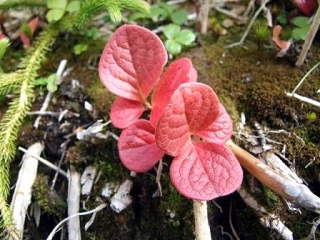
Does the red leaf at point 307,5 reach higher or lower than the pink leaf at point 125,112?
higher

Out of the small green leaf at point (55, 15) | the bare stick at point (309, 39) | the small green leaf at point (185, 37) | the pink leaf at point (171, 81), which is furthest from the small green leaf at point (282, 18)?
the small green leaf at point (55, 15)

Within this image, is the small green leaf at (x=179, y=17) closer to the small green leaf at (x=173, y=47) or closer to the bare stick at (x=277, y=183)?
the small green leaf at (x=173, y=47)

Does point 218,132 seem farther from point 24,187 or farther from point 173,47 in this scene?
point 24,187

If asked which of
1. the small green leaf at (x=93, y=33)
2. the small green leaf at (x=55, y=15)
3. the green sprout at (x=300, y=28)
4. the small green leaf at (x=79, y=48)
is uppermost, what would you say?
the small green leaf at (x=55, y=15)

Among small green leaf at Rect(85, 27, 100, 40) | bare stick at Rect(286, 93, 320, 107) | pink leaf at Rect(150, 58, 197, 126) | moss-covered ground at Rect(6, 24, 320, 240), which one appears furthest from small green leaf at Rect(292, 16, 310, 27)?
small green leaf at Rect(85, 27, 100, 40)

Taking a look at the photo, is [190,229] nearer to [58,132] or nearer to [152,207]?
[152,207]

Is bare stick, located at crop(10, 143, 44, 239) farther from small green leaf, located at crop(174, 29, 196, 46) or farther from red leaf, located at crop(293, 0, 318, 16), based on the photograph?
red leaf, located at crop(293, 0, 318, 16)
